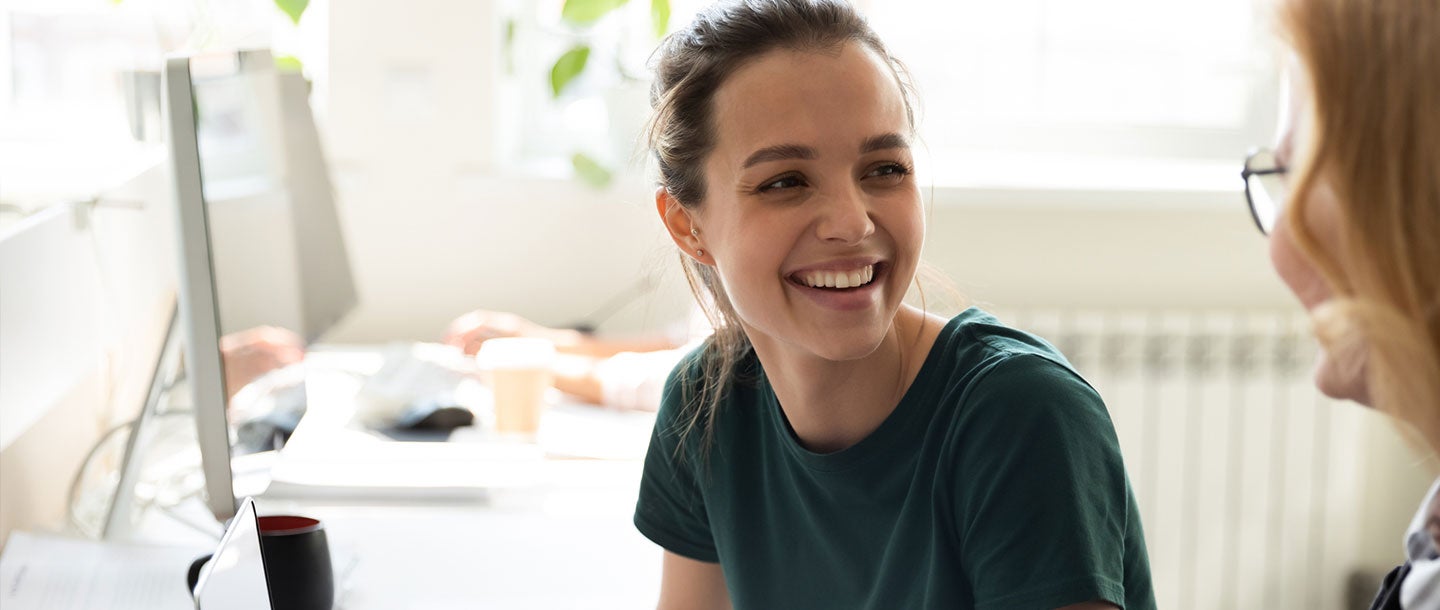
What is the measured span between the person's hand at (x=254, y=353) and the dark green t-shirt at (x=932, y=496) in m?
0.41

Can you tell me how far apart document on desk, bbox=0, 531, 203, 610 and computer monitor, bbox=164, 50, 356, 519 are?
116 mm

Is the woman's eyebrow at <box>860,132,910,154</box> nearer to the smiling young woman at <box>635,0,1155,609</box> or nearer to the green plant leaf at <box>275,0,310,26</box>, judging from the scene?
the smiling young woman at <box>635,0,1155,609</box>

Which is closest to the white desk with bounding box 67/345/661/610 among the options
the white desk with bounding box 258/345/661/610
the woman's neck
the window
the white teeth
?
the white desk with bounding box 258/345/661/610

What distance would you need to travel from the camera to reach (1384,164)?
0.63 meters

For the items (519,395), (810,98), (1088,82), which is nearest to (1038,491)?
(810,98)

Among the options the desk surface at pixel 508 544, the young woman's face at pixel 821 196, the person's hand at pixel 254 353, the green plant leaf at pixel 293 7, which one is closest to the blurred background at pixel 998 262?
the green plant leaf at pixel 293 7

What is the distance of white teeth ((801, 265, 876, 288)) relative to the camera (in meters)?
1.06

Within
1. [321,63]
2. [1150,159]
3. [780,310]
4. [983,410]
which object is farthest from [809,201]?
→ [1150,159]

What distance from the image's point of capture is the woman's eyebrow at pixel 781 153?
104 cm

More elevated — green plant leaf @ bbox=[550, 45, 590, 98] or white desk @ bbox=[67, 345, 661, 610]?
green plant leaf @ bbox=[550, 45, 590, 98]

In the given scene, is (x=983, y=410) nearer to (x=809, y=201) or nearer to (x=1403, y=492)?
(x=809, y=201)

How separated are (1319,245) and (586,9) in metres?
1.78

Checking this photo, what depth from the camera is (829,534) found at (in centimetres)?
114

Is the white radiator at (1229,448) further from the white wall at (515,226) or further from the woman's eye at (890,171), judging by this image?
the woman's eye at (890,171)
